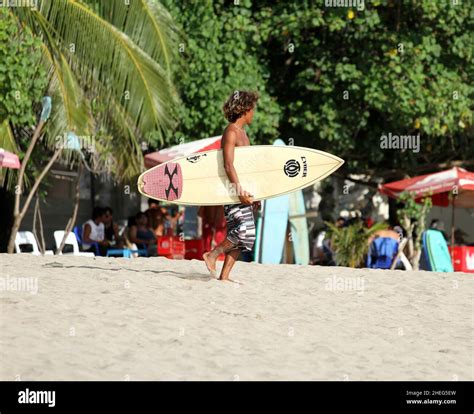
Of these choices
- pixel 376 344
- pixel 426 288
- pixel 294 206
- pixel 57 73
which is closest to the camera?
pixel 376 344

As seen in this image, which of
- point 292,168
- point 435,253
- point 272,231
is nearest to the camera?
point 292,168

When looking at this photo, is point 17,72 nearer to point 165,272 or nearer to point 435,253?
point 165,272

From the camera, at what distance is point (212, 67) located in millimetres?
16750

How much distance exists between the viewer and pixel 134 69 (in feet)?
47.4

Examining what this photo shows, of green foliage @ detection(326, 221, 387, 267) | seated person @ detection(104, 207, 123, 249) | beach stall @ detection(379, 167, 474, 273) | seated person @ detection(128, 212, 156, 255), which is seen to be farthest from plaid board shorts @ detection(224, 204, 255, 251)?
seated person @ detection(104, 207, 123, 249)

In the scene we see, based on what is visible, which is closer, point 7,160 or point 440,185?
point 7,160

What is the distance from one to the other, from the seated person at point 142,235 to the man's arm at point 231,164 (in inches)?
290

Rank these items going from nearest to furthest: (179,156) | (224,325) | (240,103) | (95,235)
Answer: (224,325) → (240,103) → (179,156) → (95,235)

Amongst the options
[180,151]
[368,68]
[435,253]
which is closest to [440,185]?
[435,253]

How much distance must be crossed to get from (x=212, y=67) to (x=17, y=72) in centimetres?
491

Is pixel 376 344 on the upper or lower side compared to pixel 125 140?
lower
